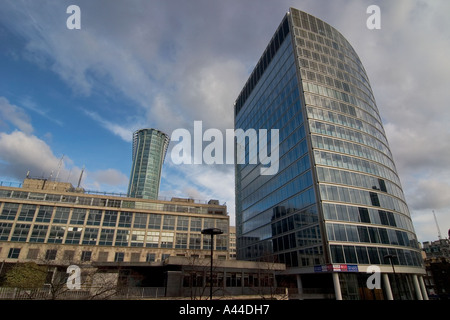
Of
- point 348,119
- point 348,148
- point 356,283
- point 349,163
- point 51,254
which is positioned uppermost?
point 348,119

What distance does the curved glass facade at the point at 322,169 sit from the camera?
4941cm

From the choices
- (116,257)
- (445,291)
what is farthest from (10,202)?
(445,291)

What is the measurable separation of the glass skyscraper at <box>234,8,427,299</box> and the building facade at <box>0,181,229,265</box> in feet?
68.3

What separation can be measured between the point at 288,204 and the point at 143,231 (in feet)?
133

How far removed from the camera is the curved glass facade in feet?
162

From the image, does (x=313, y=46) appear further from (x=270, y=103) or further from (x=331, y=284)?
(x=331, y=284)

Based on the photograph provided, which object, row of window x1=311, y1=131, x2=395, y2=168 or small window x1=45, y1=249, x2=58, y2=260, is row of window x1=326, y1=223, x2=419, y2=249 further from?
small window x1=45, y1=249, x2=58, y2=260

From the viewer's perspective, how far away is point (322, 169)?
5231 centimetres

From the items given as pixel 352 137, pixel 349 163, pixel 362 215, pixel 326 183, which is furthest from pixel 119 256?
pixel 352 137

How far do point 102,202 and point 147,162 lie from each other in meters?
106

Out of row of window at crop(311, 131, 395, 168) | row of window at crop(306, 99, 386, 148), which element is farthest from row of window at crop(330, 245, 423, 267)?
row of window at crop(306, 99, 386, 148)

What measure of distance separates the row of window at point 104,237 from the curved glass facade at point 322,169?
18931 millimetres

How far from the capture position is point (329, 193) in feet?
166

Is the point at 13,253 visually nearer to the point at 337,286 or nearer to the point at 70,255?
the point at 70,255
